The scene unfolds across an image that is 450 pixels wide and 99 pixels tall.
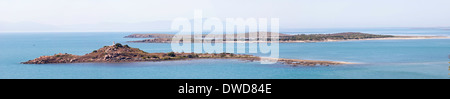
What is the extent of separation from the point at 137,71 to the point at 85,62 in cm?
785

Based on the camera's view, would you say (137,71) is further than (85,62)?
No

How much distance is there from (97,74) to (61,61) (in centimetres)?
813

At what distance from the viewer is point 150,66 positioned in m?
31.6

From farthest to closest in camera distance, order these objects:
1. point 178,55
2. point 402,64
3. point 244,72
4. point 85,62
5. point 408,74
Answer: point 178,55 < point 85,62 < point 402,64 < point 244,72 < point 408,74

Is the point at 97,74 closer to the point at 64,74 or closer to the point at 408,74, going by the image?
the point at 64,74

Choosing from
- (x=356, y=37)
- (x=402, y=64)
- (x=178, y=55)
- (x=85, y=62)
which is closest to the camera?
(x=402, y=64)

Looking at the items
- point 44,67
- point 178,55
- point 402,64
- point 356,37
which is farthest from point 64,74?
point 356,37

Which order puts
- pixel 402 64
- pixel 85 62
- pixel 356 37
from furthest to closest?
pixel 356 37 → pixel 85 62 → pixel 402 64

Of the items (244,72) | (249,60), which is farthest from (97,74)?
(249,60)

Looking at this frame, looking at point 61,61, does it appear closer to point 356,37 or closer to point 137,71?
point 137,71

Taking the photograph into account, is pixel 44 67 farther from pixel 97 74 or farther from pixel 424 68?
pixel 424 68

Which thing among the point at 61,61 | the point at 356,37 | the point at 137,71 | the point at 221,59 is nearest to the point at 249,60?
the point at 221,59

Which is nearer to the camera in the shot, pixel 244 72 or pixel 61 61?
pixel 244 72

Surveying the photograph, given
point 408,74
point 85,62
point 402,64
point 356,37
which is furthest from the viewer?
point 356,37
